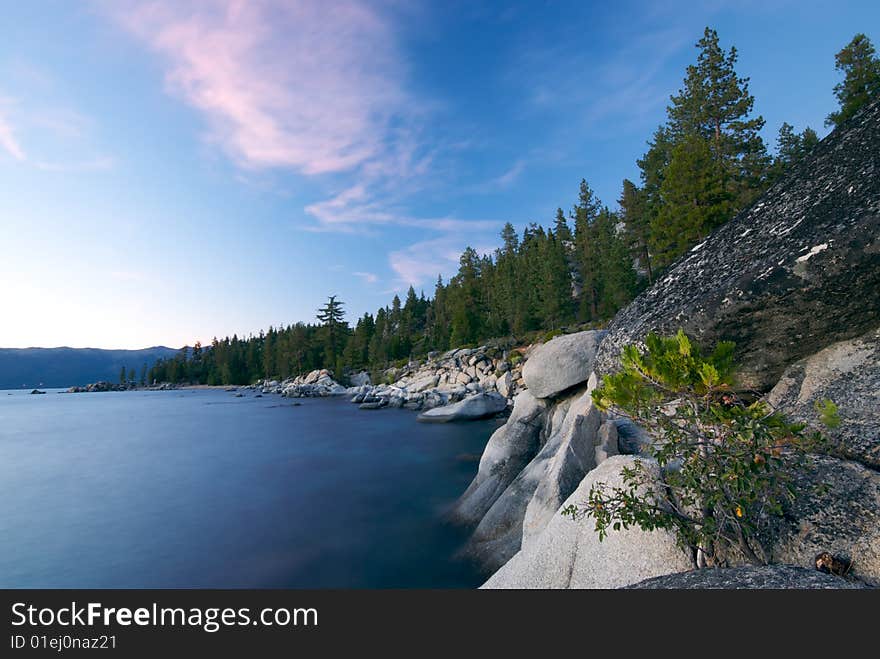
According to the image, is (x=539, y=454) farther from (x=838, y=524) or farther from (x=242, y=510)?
(x=242, y=510)

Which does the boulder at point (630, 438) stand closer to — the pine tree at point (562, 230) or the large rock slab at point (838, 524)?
the large rock slab at point (838, 524)

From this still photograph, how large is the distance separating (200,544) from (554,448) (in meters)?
12.1

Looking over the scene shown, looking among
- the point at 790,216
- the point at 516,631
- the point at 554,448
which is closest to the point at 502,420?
the point at 554,448

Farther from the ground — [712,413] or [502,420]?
[712,413]

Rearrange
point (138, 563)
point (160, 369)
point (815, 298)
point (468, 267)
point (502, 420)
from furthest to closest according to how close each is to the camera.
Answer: point (160, 369), point (468, 267), point (502, 420), point (138, 563), point (815, 298)

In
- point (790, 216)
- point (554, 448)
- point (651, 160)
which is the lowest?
point (554, 448)

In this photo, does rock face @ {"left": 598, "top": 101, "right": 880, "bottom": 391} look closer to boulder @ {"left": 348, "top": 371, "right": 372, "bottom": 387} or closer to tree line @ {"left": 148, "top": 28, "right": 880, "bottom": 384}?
tree line @ {"left": 148, "top": 28, "right": 880, "bottom": 384}

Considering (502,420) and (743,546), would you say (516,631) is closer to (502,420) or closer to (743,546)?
(743,546)

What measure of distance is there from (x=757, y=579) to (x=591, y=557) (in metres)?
2.02

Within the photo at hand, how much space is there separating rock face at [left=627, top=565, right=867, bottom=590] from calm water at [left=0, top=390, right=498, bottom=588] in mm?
6778

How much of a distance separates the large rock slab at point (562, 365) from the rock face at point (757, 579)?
30.9ft

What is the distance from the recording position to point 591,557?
487 cm

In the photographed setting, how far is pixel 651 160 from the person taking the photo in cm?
4653

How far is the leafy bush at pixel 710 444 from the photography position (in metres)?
3.22
